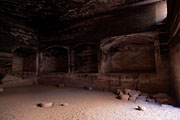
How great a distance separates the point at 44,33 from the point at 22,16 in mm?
1287

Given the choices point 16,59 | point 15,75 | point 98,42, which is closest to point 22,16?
point 16,59

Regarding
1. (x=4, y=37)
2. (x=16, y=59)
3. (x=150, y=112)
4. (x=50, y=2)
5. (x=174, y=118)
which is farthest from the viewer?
(x=16, y=59)

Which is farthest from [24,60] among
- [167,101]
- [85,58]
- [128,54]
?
[167,101]

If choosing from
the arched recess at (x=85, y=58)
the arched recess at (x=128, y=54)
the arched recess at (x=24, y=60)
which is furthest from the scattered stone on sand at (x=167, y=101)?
the arched recess at (x=24, y=60)

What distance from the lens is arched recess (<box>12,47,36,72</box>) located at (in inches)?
209

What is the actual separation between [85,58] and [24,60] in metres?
3.59

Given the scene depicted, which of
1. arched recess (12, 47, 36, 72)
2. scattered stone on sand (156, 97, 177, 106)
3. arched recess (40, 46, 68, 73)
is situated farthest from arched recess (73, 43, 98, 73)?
scattered stone on sand (156, 97, 177, 106)

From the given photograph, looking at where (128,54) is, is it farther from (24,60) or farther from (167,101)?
(24,60)

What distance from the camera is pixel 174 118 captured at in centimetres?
176

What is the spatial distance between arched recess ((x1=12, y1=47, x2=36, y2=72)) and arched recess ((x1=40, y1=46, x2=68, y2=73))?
0.50 metres

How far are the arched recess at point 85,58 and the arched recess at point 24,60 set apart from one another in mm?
2355

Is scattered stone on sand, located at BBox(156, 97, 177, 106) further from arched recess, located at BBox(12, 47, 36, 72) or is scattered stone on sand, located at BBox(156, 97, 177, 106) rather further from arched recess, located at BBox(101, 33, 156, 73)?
arched recess, located at BBox(12, 47, 36, 72)

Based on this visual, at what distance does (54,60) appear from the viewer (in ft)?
19.5

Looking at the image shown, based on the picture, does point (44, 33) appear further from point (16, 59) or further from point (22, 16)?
point (16, 59)
